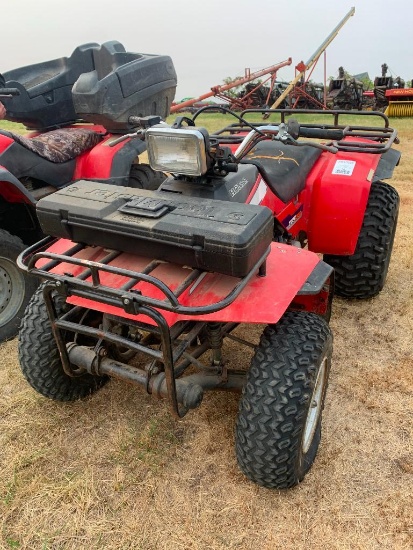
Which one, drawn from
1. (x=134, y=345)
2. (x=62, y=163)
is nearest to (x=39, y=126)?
(x=62, y=163)

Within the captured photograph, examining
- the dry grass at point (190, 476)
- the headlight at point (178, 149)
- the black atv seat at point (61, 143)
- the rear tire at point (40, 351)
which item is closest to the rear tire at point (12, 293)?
the dry grass at point (190, 476)

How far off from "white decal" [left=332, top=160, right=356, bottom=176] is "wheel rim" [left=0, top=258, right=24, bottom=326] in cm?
192

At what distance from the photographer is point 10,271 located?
292 centimetres

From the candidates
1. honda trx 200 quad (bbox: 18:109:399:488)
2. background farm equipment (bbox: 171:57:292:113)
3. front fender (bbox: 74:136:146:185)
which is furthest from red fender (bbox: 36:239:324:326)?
background farm equipment (bbox: 171:57:292:113)

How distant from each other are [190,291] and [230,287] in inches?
5.3

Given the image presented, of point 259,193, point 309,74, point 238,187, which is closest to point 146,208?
point 238,187

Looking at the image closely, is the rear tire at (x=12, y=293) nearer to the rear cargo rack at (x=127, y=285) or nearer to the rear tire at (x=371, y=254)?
the rear cargo rack at (x=127, y=285)

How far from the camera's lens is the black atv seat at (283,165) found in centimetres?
237

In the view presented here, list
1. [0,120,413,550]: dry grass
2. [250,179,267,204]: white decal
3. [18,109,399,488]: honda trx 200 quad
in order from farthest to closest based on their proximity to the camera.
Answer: [250,179,267,204]: white decal, [0,120,413,550]: dry grass, [18,109,399,488]: honda trx 200 quad

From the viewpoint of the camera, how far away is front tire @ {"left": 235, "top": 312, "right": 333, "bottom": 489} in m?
1.70

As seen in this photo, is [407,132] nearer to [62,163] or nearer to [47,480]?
[62,163]

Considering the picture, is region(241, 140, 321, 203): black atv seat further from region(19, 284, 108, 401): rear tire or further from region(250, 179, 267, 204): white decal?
region(19, 284, 108, 401): rear tire

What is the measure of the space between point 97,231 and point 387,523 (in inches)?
57.6

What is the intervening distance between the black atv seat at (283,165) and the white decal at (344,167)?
5.4 inches
